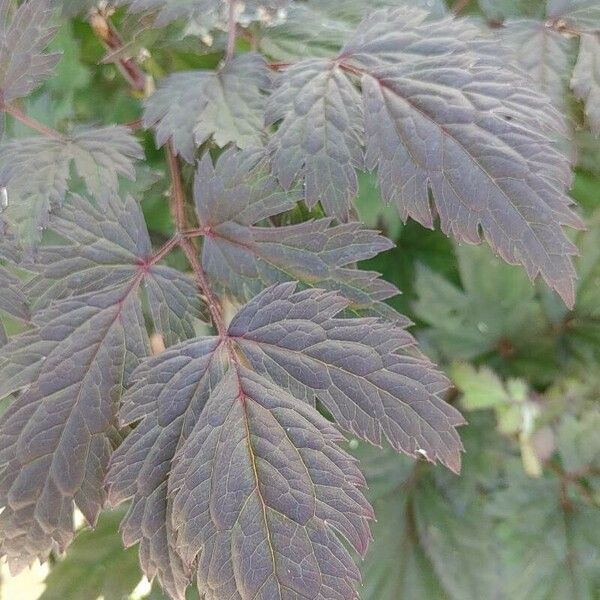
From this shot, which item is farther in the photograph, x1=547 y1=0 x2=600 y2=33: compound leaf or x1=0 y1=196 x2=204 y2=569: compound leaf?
x1=547 y1=0 x2=600 y2=33: compound leaf

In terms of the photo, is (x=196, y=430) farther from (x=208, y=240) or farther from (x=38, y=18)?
(x=38, y=18)

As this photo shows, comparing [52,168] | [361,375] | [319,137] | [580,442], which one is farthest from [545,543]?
[52,168]

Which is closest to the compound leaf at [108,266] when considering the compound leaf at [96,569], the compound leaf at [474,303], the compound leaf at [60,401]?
the compound leaf at [60,401]

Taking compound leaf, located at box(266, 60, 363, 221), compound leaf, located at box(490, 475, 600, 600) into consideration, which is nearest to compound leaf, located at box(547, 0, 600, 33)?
compound leaf, located at box(266, 60, 363, 221)

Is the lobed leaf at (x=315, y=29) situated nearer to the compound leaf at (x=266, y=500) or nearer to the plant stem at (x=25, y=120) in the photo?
the plant stem at (x=25, y=120)

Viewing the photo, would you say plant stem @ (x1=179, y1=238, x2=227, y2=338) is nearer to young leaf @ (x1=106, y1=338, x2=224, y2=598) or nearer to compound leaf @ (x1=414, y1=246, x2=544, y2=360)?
young leaf @ (x1=106, y1=338, x2=224, y2=598)

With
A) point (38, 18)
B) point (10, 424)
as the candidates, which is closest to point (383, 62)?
point (38, 18)
